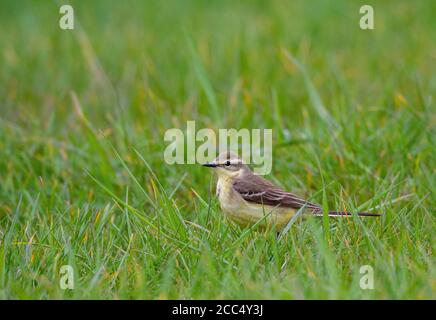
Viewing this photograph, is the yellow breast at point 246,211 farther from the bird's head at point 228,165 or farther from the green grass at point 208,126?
the bird's head at point 228,165

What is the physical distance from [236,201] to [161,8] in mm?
6720

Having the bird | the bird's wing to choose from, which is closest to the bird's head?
the bird

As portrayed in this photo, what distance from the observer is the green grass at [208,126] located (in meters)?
4.68

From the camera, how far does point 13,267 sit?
482cm

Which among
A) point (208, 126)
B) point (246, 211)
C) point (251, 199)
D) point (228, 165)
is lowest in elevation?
point (246, 211)

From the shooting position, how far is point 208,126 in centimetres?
781

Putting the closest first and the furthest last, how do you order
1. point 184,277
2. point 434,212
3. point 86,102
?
point 184,277 → point 434,212 → point 86,102

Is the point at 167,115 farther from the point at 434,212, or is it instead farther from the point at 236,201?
the point at 434,212

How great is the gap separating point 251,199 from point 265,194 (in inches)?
4.4

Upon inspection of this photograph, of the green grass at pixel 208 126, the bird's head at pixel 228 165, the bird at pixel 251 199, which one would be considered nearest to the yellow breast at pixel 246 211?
the bird at pixel 251 199

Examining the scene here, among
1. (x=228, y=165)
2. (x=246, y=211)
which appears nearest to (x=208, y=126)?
(x=228, y=165)

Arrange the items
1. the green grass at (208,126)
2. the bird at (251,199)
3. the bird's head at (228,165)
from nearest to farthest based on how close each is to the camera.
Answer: the green grass at (208,126)
the bird at (251,199)
the bird's head at (228,165)

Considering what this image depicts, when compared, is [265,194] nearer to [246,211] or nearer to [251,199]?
[251,199]

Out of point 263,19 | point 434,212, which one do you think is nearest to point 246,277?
point 434,212
